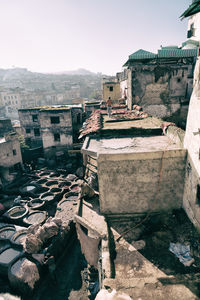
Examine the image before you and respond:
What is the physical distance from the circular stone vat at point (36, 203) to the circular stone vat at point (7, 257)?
17.0 feet

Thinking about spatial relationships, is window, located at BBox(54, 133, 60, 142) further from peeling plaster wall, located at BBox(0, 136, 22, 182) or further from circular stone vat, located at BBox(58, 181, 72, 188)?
circular stone vat, located at BBox(58, 181, 72, 188)

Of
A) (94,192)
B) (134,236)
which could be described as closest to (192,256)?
(134,236)

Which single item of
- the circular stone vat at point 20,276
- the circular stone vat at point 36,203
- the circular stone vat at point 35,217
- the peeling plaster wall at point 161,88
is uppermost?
the peeling plaster wall at point 161,88

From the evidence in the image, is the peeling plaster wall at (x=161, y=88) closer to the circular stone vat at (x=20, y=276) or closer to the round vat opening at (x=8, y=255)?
the circular stone vat at (x=20, y=276)

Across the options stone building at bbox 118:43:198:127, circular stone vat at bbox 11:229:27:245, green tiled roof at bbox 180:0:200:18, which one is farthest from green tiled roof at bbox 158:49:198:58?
circular stone vat at bbox 11:229:27:245

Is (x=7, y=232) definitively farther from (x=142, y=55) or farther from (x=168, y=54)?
(x=168, y=54)

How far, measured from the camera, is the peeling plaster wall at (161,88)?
685 inches

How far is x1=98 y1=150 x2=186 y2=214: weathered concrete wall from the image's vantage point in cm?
818

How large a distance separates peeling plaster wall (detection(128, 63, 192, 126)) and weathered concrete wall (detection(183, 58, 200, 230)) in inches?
441

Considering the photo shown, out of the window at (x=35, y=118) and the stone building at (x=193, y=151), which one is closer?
the stone building at (x=193, y=151)

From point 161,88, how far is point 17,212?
63.5 feet

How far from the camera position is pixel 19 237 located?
1527 centimetres

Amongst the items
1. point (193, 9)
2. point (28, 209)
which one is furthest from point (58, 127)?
point (193, 9)

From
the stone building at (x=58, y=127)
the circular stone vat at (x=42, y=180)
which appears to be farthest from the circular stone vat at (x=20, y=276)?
the stone building at (x=58, y=127)
